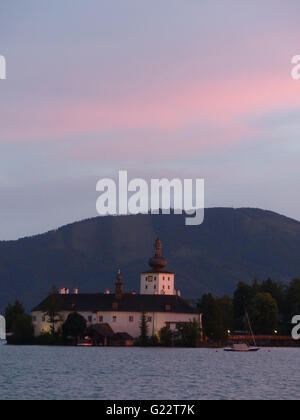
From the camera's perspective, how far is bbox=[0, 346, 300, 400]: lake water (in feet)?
202

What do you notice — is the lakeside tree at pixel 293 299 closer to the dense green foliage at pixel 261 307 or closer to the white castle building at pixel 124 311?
the dense green foliage at pixel 261 307

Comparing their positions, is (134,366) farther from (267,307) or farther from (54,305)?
(267,307)

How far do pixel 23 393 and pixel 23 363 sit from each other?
32740 mm

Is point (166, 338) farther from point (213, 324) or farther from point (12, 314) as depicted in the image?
point (12, 314)

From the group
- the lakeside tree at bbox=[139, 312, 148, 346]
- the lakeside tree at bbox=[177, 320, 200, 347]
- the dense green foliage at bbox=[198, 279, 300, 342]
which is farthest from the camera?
the dense green foliage at bbox=[198, 279, 300, 342]

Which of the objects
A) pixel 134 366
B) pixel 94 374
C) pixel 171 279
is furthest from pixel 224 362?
pixel 171 279

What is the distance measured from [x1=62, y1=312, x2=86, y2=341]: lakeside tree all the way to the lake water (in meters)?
44.4

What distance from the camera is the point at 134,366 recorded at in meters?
91.0

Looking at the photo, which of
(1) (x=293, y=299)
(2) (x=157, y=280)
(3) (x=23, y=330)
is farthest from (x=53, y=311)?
(1) (x=293, y=299)

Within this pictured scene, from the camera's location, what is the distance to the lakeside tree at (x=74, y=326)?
5876 inches

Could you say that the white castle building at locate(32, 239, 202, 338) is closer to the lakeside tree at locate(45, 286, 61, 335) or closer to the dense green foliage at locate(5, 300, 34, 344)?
the lakeside tree at locate(45, 286, 61, 335)

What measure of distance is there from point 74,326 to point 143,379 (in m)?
76.7

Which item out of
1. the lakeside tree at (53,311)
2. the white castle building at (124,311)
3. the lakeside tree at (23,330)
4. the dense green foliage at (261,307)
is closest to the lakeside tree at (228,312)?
the dense green foliage at (261,307)

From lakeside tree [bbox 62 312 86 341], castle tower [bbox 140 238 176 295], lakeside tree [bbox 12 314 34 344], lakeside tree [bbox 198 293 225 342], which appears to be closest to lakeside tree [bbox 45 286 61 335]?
lakeside tree [bbox 62 312 86 341]
